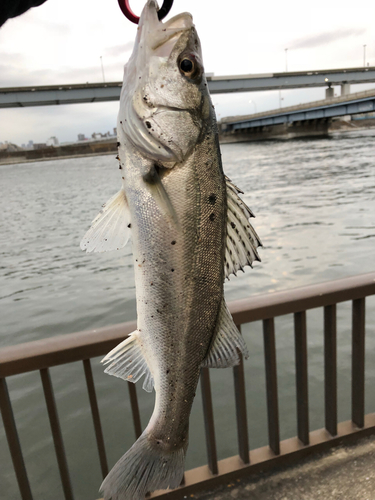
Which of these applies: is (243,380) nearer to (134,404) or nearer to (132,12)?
(134,404)

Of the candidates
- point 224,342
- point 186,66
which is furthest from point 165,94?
point 224,342

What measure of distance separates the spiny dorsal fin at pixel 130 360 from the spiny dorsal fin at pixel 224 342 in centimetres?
19

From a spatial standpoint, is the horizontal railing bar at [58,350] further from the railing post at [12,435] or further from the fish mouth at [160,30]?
the fish mouth at [160,30]

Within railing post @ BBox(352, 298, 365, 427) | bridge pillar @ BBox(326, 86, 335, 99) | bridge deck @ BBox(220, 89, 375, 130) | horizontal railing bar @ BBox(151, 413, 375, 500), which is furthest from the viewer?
bridge pillar @ BBox(326, 86, 335, 99)

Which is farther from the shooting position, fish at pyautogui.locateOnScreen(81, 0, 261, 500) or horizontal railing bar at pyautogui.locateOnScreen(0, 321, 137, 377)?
horizontal railing bar at pyautogui.locateOnScreen(0, 321, 137, 377)

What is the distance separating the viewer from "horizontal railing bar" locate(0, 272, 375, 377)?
2.38 m

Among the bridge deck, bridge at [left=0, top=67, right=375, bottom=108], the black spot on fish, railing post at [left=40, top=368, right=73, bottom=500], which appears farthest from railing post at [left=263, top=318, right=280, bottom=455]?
the bridge deck

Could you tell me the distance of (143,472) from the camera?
1.22m

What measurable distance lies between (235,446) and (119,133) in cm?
522

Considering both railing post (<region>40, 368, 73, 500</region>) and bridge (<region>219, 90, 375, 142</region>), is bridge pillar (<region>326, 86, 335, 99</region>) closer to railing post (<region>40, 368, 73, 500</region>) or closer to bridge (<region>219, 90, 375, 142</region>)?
bridge (<region>219, 90, 375, 142</region>)

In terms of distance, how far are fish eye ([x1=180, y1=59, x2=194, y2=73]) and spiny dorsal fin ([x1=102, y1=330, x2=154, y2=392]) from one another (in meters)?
0.75

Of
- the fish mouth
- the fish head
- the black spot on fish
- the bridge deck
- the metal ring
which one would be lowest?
the black spot on fish

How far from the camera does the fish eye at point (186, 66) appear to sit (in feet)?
3.62

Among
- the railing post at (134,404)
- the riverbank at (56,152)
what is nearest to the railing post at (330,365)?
the railing post at (134,404)
